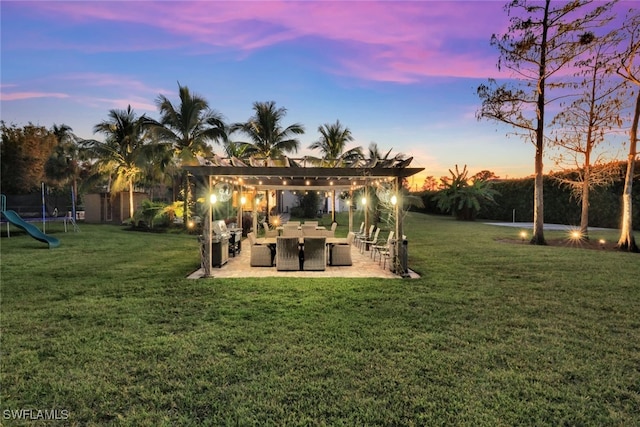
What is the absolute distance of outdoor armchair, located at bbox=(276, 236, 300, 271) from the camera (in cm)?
875

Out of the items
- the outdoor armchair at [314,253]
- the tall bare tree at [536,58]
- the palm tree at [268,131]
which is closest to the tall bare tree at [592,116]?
the tall bare tree at [536,58]

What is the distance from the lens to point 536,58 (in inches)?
531

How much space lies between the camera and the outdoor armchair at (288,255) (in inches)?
344

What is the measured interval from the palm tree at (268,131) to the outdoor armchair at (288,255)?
1510 cm

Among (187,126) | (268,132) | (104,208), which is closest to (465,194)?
(268,132)

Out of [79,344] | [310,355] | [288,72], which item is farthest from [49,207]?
[310,355]

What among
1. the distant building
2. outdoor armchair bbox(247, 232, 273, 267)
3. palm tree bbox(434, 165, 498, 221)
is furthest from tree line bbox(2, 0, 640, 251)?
palm tree bbox(434, 165, 498, 221)

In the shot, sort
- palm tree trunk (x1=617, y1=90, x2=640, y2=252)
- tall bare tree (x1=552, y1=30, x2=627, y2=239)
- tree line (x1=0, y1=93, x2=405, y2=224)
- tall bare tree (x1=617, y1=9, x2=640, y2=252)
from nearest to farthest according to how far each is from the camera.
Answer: tall bare tree (x1=617, y1=9, x2=640, y2=252), palm tree trunk (x1=617, y1=90, x2=640, y2=252), tall bare tree (x1=552, y1=30, x2=627, y2=239), tree line (x1=0, y1=93, x2=405, y2=224)

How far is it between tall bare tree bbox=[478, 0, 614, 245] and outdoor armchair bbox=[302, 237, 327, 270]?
9851 mm

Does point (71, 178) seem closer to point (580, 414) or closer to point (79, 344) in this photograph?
point (79, 344)

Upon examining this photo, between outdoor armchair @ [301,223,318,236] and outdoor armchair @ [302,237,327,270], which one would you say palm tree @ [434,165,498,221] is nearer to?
outdoor armchair @ [301,223,318,236]

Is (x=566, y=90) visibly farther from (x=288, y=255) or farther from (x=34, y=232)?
(x=34, y=232)

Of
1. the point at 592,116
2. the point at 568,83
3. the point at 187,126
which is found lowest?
the point at 592,116

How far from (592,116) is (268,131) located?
55.6 feet
